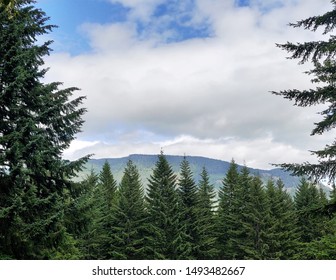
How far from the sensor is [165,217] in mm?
42219

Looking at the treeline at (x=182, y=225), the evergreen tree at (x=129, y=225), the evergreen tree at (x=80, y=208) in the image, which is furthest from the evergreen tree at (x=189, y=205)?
the evergreen tree at (x=80, y=208)

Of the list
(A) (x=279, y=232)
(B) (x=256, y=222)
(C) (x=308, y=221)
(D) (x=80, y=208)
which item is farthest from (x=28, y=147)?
(C) (x=308, y=221)

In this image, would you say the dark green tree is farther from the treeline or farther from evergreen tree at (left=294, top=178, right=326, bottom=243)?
evergreen tree at (left=294, top=178, right=326, bottom=243)

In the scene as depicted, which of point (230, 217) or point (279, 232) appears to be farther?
point (230, 217)

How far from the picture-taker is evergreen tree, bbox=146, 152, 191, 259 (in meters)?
41.3

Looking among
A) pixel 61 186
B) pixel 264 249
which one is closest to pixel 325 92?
pixel 61 186

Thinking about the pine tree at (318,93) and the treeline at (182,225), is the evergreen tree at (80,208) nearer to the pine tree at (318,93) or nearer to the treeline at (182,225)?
the pine tree at (318,93)

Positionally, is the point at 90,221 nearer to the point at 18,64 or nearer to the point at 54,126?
the point at 54,126

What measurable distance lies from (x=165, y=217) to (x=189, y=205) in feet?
15.1

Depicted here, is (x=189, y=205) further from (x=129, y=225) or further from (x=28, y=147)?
(x=28, y=147)

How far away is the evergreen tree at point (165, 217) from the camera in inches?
1625

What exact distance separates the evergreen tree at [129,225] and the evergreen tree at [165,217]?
121cm

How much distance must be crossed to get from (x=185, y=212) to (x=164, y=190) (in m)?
3.65
